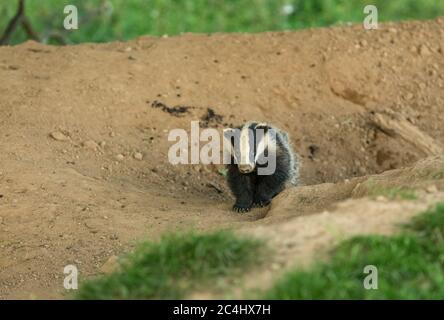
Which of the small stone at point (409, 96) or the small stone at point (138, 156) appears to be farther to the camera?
the small stone at point (409, 96)

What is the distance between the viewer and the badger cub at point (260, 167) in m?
6.96

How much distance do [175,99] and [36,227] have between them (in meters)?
2.70

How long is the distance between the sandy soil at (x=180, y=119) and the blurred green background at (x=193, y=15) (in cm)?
292

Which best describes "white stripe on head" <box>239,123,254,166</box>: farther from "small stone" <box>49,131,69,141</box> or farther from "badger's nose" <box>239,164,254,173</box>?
"small stone" <box>49,131,69,141</box>

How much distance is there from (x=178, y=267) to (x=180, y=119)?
4.41 metres

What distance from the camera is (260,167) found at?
740 centimetres

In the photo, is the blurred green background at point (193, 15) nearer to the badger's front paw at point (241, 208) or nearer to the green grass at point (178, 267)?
the badger's front paw at point (241, 208)

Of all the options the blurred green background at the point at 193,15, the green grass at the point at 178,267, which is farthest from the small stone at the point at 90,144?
the blurred green background at the point at 193,15

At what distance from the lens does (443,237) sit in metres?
4.11

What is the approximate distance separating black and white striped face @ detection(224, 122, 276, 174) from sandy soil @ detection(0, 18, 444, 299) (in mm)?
405

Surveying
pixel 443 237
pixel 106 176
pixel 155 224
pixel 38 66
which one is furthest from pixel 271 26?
pixel 443 237

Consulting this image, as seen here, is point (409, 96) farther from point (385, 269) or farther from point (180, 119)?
point (385, 269)

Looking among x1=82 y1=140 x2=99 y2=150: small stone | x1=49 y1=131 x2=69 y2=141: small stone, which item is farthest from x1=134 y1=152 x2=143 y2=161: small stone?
x1=49 y1=131 x2=69 y2=141: small stone

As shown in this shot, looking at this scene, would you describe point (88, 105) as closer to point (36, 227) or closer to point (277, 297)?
point (36, 227)
